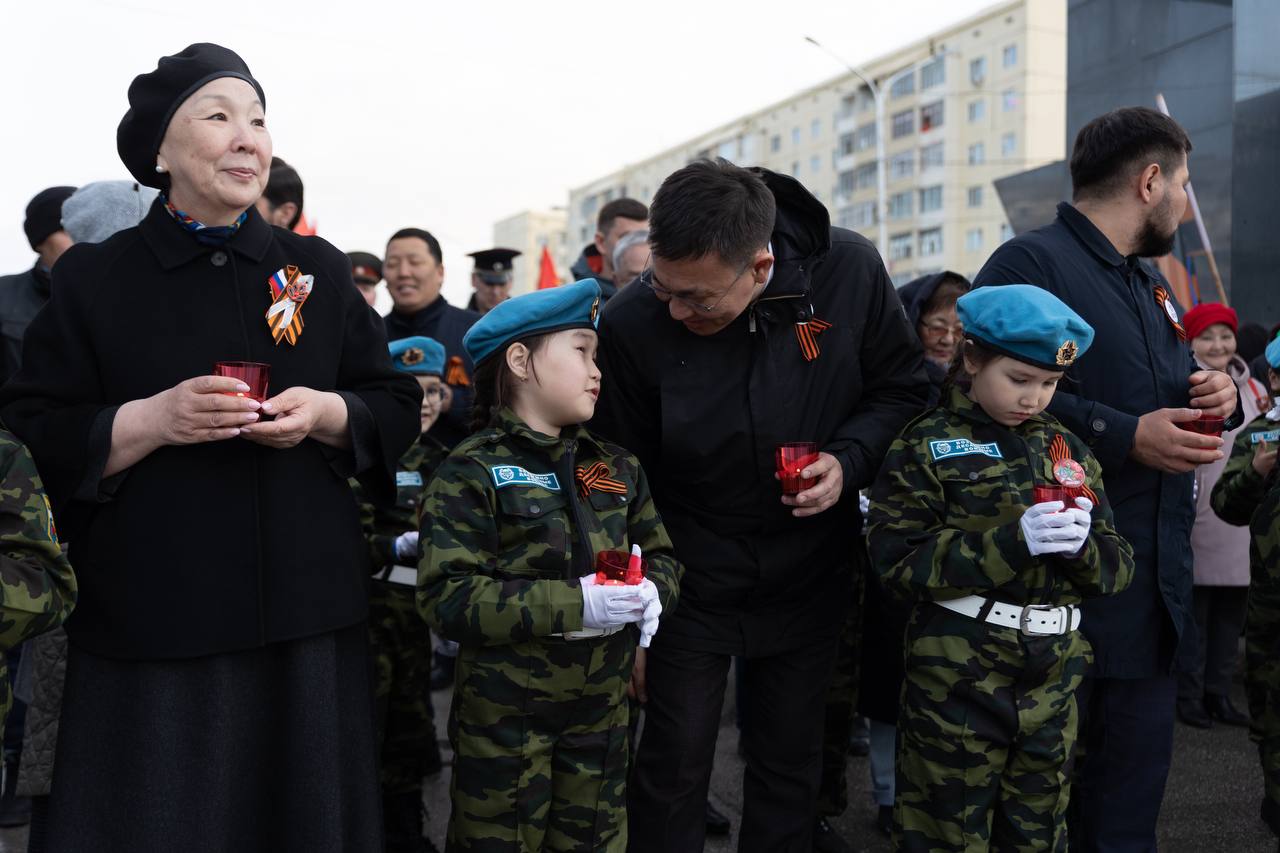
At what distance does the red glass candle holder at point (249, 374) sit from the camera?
218cm

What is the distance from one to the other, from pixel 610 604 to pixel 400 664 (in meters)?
1.68

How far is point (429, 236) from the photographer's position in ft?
19.4

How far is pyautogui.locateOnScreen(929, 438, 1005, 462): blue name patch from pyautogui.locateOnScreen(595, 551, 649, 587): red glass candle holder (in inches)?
38.2

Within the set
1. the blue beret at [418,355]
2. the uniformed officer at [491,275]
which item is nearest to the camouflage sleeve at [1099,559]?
the blue beret at [418,355]

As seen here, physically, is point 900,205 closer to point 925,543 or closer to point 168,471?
point 925,543

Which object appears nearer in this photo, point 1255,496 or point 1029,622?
point 1029,622

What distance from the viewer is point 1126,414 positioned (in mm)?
3084

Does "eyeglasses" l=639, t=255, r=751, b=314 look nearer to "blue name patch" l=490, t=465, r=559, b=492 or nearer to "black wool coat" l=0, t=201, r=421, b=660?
"blue name patch" l=490, t=465, r=559, b=492

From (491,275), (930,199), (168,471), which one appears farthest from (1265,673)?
(930,199)

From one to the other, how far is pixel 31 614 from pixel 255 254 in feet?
3.03

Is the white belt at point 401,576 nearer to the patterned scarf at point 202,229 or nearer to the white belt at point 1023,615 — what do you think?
the patterned scarf at point 202,229

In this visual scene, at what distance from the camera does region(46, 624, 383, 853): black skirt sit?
2.28m

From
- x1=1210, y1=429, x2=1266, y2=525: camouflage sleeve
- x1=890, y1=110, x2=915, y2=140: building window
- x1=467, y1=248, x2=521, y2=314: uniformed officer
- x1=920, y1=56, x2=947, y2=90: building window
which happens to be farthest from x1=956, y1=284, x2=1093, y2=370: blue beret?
x1=890, y1=110, x2=915, y2=140: building window

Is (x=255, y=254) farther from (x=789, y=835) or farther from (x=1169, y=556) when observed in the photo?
(x=1169, y=556)
